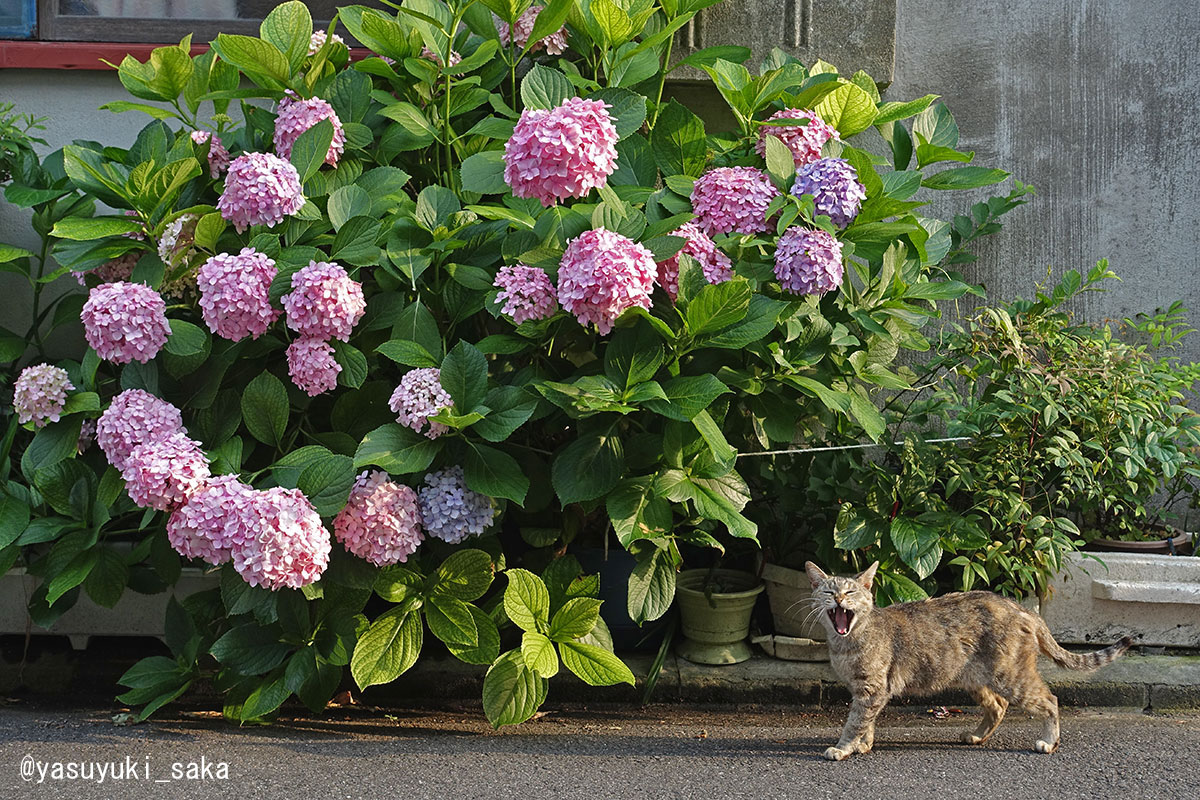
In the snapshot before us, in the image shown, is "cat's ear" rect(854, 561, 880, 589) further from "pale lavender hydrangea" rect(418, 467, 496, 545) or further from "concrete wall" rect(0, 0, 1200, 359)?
"concrete wall" rect(0, 0, 1200, 359)

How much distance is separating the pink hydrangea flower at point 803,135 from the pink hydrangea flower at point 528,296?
759 mm

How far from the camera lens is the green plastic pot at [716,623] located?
336cm

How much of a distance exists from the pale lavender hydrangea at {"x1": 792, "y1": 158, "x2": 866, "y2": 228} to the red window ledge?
7.53ft

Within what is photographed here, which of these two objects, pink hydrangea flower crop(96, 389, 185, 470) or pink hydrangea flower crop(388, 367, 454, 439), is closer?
pink hydrangea flower crop(388, 367, 454, 439)

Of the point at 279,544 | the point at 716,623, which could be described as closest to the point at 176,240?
the point at 279,544

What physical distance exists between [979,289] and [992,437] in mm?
621

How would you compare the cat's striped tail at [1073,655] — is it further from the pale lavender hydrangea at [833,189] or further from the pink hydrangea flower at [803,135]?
the pink hydrangea flower at [803,135]

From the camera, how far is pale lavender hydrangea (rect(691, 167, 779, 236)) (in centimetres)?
278

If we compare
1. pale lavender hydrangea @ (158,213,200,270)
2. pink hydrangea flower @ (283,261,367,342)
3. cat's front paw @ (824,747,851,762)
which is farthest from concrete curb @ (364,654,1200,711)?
pale lavender hydrangea @ (158,213,200,270)

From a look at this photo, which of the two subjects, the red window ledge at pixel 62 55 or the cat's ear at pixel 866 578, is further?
the red window ledge at pixel 62 55

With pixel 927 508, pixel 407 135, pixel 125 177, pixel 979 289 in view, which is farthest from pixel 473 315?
pixel 979 289

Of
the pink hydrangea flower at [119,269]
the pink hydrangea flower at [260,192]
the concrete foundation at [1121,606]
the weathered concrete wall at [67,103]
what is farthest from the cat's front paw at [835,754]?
the weathered concrete wall at [67,103]

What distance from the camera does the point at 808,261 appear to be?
2.65 metres

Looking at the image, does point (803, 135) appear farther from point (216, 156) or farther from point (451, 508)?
point (216, 156)
